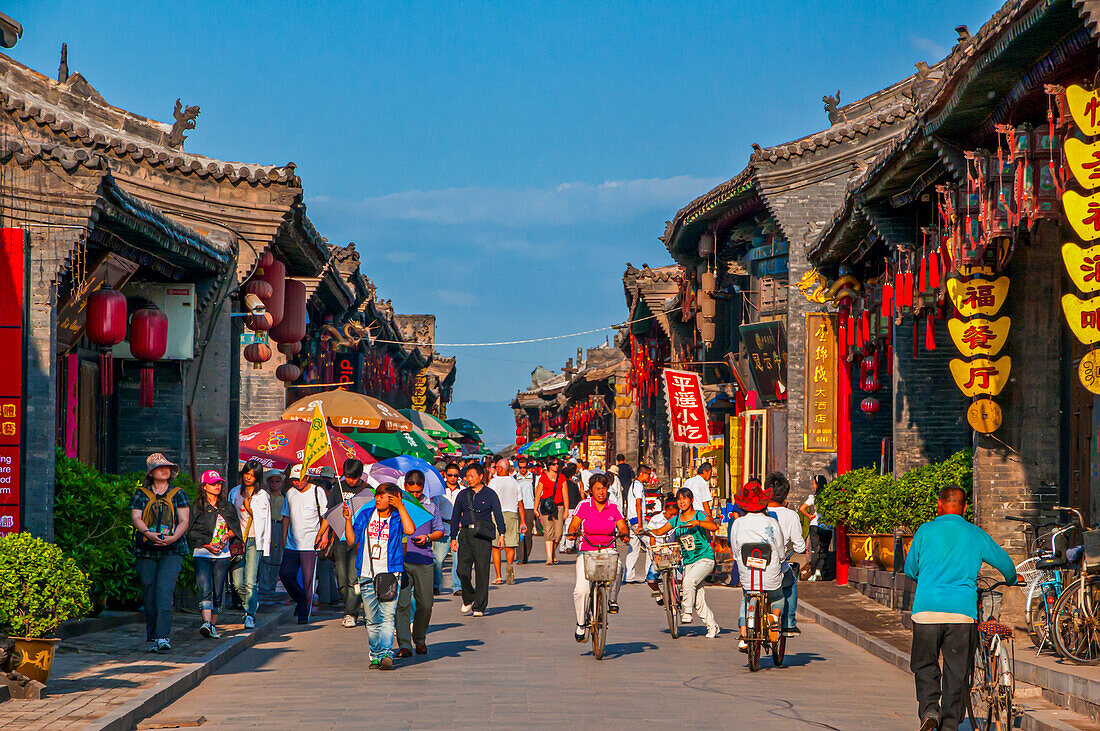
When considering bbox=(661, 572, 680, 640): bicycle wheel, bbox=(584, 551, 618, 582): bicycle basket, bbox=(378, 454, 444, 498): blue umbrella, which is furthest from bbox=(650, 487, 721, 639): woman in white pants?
bbox=(378, 454, 444, 498): blue umbrella

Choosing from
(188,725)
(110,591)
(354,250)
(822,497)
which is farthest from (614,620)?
(354,250)

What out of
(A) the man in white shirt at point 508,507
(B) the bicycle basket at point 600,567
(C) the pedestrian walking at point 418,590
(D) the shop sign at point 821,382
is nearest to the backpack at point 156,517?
(C) the pedestrian walking at point 418,590

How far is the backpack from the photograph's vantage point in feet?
40.2

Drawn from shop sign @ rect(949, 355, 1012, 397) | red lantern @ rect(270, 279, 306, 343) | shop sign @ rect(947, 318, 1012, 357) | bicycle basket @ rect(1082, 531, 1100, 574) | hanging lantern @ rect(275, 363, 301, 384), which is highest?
red lantern @ rect(270, 279, 306, 343)

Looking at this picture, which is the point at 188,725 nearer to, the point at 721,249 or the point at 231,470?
the point at 231,470

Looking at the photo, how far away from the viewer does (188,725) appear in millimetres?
9156

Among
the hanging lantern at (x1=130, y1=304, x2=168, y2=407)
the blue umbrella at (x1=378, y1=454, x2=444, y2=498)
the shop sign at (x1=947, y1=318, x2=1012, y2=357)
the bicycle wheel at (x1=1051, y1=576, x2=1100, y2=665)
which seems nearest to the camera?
the bicycle wheel at (x1=1051, y1=576, x2=1100, y2=665)

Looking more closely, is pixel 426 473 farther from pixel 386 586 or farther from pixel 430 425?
pixel 430 425

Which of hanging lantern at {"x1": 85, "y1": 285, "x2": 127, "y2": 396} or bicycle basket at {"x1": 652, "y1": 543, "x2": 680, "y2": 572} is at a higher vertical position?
hanging lantern at {"x1": 85, "y1": 285, "x2": 127, "y2": 396}

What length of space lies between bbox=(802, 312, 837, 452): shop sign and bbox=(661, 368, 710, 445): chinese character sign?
5511mm

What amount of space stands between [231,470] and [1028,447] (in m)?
12.2

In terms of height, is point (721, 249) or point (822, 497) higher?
point (721, 249)

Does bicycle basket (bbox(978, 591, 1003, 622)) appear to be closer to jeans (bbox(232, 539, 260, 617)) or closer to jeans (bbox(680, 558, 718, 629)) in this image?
jeans (bbox(680, 558, 718, 629))

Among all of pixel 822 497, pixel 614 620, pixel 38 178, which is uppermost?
pixel 38 178
